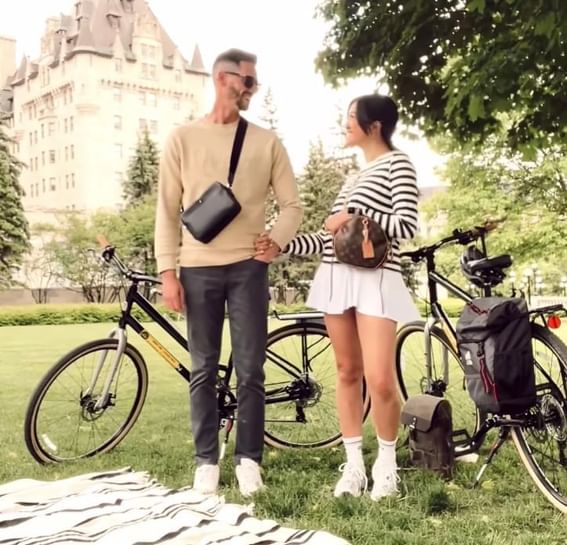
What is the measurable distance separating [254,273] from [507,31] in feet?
6.69

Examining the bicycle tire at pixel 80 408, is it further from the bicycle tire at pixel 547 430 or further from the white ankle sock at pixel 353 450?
the bicycle tire at pixel 547 430

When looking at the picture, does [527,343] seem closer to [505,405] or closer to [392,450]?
[505,405]

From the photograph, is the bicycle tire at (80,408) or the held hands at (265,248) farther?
the bicycle tire at (80,408)

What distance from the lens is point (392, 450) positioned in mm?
2096

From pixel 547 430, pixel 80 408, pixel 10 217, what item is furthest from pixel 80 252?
pixel 547 430

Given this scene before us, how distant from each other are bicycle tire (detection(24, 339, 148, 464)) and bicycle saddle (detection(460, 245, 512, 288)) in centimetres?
97

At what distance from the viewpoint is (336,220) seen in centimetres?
203

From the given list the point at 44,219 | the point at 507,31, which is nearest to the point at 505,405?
the point at 507,31

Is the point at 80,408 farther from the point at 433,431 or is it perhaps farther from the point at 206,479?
the point at 433,431

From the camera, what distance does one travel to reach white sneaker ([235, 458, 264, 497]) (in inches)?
84.3

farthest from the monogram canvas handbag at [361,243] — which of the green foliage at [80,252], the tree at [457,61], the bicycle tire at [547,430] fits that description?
the green foliage at [80,252]

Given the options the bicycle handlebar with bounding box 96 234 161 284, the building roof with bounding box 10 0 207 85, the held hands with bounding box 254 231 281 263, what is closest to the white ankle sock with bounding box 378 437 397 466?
the held hands with bounding box 254 231 281 263

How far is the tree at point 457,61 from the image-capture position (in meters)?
3.10

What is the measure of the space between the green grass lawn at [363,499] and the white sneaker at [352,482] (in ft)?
0.16
